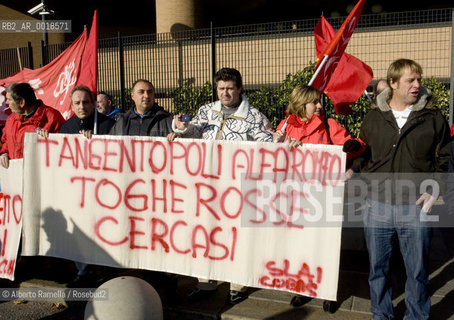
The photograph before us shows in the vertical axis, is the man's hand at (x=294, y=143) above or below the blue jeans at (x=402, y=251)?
above

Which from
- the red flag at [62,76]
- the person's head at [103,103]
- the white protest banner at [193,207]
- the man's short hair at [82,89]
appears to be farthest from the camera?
the person's head at [103,103]

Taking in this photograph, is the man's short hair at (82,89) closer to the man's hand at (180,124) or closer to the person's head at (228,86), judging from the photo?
the man's hand at (180,124)

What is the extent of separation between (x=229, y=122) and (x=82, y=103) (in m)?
1.39

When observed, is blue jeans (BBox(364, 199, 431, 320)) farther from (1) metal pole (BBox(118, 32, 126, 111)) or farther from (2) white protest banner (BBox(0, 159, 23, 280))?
(1) metal pole (BBox(118, 32, 126, 111))

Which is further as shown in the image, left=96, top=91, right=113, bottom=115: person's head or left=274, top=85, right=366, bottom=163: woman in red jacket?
left=96, top=91, right=113, bottom=115: person's head

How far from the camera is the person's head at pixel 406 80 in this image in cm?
313

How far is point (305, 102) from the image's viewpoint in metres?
3.72

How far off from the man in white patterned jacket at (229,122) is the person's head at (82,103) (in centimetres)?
96

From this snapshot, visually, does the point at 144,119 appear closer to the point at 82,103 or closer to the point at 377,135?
the point at 82,103

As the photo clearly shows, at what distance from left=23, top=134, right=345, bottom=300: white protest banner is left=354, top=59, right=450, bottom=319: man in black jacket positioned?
259 mm

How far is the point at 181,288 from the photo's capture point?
14.2 ft

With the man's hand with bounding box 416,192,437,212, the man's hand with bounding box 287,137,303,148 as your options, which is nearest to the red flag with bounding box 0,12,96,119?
the man's hand with bounding box 287,137,303,148

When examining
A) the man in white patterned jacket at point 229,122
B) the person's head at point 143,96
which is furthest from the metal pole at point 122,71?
the man in white patterned jacket at point 229,122

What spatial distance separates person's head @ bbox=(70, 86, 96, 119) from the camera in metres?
4.34
